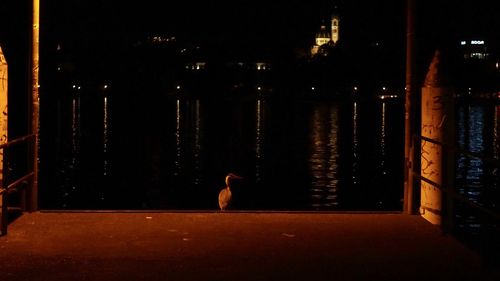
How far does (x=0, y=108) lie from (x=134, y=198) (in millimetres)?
32275

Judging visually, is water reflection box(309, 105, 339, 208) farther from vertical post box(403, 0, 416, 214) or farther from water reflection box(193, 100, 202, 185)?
vertical post box(403, 0, 416, 214)

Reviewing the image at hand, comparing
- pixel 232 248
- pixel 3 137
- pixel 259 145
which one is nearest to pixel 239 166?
pixel 259 145

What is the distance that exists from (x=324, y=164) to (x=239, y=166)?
520cm

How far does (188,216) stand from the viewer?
9.84m

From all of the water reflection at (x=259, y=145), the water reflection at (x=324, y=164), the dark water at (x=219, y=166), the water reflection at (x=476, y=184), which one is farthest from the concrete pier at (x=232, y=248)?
the water reflection at (x=259, y=145)

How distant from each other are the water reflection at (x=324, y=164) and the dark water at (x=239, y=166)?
6 cm

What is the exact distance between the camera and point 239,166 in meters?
53.6

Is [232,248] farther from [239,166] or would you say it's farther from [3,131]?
[239,166]

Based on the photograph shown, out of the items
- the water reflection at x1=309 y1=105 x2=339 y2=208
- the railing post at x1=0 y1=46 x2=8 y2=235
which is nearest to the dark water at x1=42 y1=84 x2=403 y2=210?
the water reflection at x1=309 y1=105 x2=339 y2=208

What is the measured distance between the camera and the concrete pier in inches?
279

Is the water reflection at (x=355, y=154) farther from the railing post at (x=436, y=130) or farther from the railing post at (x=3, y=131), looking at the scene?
the railing post at (x=3, y=131)

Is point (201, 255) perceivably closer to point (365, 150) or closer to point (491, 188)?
point (491, 188)

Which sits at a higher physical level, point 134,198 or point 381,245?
point 381,245

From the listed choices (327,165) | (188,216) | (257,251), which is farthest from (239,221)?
(327,165)
